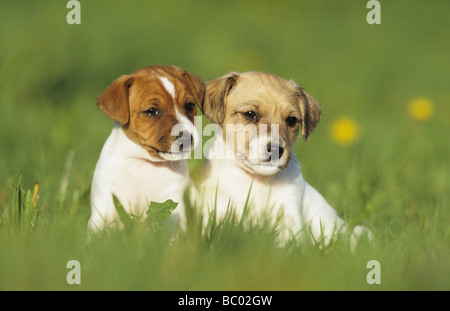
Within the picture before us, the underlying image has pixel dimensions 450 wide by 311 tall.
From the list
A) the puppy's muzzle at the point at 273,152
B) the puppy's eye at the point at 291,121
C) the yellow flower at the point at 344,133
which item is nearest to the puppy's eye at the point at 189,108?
the puppy's muzzle at the point at 273,152

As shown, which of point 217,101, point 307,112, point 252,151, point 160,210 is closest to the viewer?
point 160,210

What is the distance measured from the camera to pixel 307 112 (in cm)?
522

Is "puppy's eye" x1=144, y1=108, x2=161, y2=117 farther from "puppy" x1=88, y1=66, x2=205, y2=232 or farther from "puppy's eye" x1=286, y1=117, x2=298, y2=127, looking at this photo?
"puppy's eye" x1=286, y1=117, x2=298, y2=127

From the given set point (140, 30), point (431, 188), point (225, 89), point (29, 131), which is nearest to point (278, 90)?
point (225, 89)

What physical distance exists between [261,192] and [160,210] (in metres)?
1.01

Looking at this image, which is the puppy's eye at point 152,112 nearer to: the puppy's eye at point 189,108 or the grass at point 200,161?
the puppy's eye at point 189,108

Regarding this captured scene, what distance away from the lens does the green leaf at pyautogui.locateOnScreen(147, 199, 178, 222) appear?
14.0ft

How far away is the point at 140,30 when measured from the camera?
11.9 meters

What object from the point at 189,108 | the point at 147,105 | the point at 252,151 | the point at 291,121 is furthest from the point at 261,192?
the point at 147,105

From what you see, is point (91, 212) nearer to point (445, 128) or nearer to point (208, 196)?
point (208, 196)

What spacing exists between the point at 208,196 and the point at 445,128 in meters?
6.05

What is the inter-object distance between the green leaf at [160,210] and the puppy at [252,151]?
18.3 inches

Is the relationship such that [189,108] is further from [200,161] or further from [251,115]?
[200,161]

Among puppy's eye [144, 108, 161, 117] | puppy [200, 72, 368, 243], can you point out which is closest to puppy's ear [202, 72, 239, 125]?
puppy [200, 72, 368, 243]
